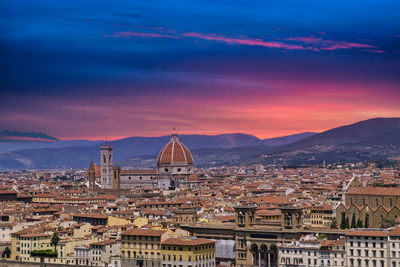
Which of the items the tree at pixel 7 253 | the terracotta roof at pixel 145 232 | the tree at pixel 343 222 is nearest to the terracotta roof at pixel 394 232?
the terracotta roof at pixel 145 232

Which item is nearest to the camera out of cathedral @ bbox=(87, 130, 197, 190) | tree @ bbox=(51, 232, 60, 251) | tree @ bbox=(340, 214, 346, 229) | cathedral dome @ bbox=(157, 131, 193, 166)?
tree @ bbox=(51, 232, 60, 251)

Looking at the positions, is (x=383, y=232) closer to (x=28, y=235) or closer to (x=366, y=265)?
(x=366, y=265)

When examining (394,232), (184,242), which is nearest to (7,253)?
(184,242)

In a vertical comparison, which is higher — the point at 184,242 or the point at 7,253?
the point at 184,242

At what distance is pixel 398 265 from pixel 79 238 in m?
23.3

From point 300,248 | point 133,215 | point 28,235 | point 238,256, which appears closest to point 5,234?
point 28,235

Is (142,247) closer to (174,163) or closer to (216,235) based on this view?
(216,235)

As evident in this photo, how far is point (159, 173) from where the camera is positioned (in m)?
155

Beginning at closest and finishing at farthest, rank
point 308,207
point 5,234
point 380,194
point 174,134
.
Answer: point 5,234 → point 380,194 → point 308,207 → point 174,134

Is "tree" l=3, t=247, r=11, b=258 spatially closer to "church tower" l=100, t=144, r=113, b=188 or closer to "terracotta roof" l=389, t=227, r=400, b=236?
"terracotta roof" l=389, t=227, r=400, b=236

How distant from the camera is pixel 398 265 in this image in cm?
5075

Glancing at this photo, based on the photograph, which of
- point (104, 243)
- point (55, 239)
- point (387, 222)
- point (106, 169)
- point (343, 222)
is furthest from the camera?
point (106, 169)

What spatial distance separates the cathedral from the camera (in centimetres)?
15025

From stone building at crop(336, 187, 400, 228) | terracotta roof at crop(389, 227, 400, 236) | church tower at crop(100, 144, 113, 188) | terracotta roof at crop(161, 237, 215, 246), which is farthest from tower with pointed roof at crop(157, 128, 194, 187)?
terracotta roof at crop(389, 227, 400, 236)
